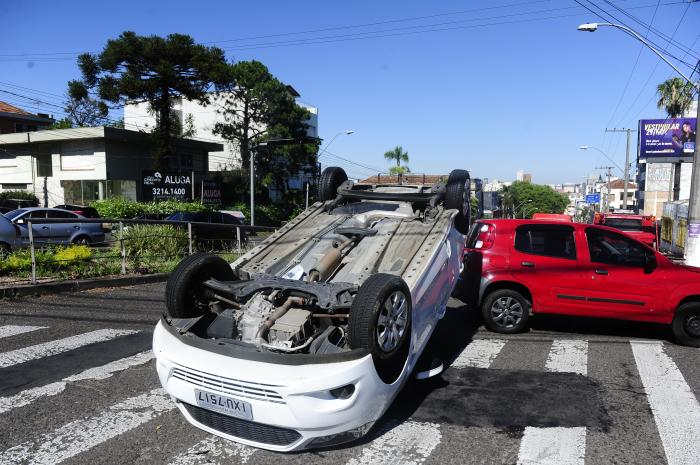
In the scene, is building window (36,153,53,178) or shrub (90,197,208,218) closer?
shrub (90,197,208,218)

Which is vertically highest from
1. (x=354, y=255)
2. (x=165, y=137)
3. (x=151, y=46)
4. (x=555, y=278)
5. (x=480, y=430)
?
(x=151, y=46)

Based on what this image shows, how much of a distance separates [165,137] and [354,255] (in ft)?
119

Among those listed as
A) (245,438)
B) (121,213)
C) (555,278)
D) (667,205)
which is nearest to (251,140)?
(121,213)

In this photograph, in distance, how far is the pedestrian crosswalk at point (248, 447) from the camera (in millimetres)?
3754

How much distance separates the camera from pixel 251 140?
44188 millimetres

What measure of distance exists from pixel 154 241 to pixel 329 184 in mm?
6723

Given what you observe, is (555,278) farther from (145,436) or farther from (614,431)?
(145,436)

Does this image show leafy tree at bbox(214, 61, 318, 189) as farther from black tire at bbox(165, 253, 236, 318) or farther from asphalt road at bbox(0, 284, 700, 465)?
black tire at bbox(165, 253, 236, 318)

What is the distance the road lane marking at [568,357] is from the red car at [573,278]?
0.50 m

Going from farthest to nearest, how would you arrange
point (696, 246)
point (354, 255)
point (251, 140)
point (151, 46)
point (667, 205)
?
point (251, 140) < point (151, 46) < point (667, 205) < point (696, 246) < point (354, 255)

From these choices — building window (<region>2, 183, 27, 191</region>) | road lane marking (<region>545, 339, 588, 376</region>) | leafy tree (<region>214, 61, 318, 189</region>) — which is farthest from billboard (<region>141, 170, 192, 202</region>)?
road lane marking (<region>545, 339, 588, 376</region>)

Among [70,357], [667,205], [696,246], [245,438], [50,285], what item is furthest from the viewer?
[667,205]

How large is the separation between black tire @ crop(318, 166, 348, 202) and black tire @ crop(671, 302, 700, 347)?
4.67 m

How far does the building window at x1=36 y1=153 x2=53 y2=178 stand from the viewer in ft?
129
